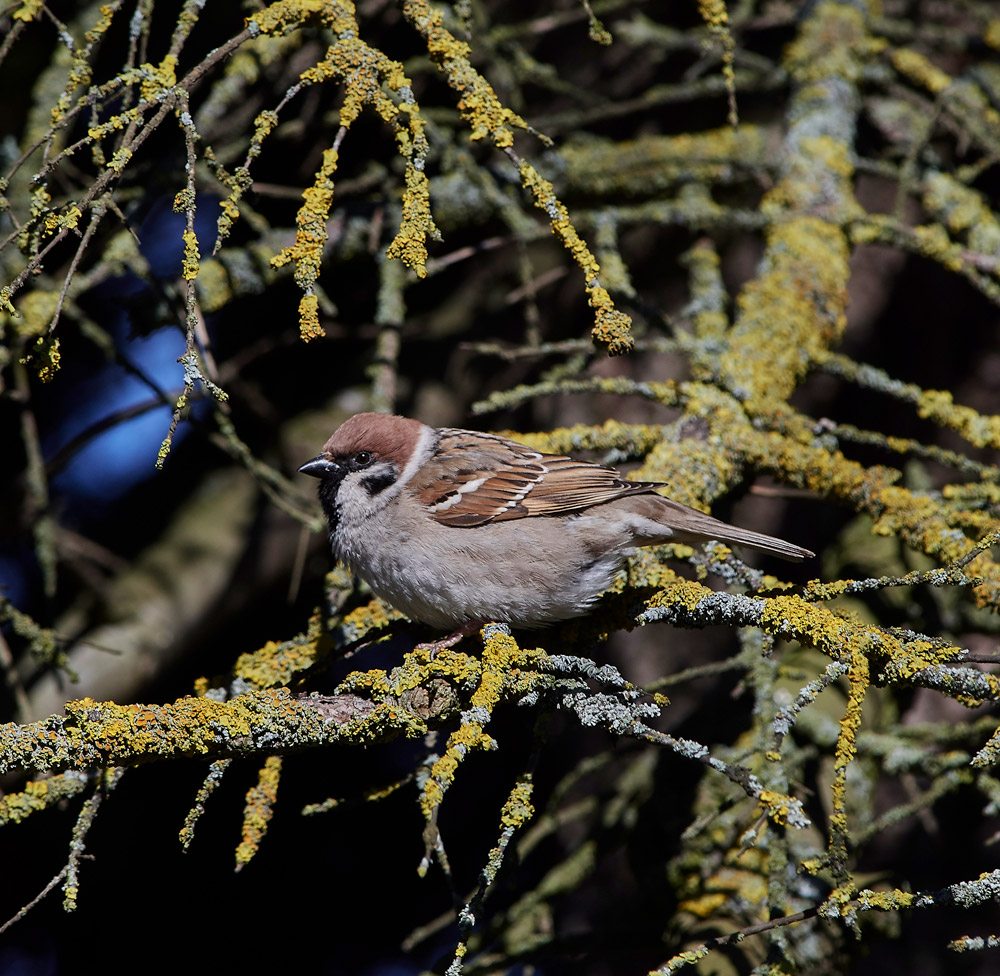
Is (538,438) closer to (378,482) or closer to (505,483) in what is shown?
(505,483)

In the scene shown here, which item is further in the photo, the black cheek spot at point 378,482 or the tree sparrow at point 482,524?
the black cheek spot at point 378,482

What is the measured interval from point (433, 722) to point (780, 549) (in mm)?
1078

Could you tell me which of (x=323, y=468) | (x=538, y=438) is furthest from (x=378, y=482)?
(x=538, y=438)

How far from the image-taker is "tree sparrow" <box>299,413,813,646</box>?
228 cm

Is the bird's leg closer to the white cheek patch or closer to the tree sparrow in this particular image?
the tree sparrow

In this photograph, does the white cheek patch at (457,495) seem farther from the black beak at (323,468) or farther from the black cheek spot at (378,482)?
the black beak at (323,468)

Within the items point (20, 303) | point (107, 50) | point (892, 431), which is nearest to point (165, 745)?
point (20, 303)

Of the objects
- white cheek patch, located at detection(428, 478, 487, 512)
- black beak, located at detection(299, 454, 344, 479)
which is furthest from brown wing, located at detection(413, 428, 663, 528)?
black beak, located at detection(299, 454, 344, 479)

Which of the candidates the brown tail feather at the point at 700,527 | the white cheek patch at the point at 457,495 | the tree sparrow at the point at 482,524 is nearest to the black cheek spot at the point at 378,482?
the tree sparrow at the point at 482,524

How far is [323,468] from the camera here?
262 cm

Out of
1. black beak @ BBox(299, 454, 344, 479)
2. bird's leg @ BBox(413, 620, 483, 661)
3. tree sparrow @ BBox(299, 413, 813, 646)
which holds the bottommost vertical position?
bird's leg @ BBox(413, 620, 483, 661)

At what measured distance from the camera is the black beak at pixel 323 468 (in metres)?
2.61

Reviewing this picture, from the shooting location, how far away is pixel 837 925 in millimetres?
2400

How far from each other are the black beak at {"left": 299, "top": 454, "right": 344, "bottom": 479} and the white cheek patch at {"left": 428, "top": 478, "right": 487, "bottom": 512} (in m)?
0.33
